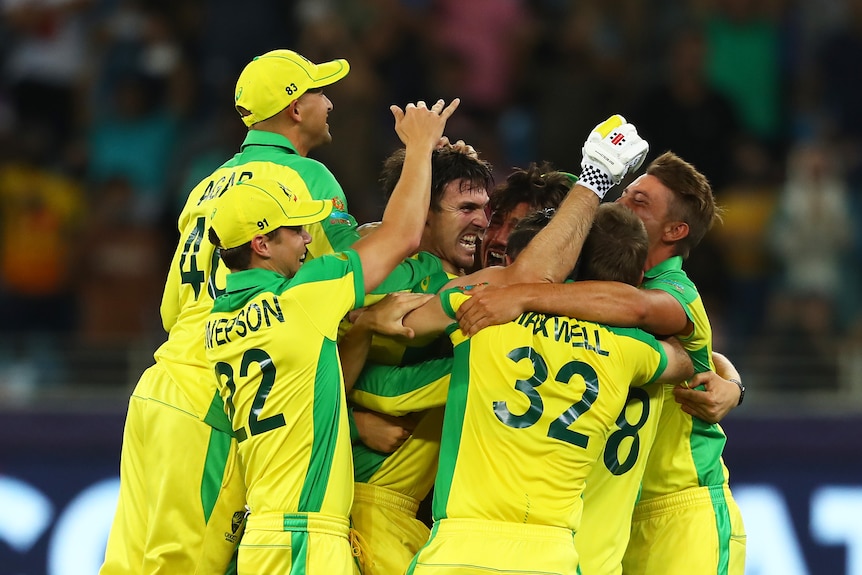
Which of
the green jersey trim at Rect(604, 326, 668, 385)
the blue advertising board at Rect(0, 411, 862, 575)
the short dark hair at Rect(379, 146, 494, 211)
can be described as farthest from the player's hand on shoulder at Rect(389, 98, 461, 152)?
the blue advertising board at Rect(0, 411, 862, 575)

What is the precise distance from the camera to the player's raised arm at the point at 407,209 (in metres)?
5.61

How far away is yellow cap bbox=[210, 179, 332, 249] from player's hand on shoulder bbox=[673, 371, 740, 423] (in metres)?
1.85

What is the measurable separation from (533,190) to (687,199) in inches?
27.2

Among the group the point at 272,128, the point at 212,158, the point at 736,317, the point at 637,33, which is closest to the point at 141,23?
the point at 212,158

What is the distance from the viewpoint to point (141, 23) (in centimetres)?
1274

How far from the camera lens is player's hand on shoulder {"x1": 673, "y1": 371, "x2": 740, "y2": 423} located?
6179 mm

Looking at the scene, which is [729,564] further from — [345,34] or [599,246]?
[345,34]

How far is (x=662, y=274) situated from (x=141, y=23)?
25.6ft

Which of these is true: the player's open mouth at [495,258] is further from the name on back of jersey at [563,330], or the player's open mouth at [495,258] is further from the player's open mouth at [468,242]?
the name on back of jersey at [563,330]

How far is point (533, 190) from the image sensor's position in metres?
6.39

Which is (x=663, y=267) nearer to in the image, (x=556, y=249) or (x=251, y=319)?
(x=556, y=249)

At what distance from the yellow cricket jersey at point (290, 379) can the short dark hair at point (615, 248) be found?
972 millimetres

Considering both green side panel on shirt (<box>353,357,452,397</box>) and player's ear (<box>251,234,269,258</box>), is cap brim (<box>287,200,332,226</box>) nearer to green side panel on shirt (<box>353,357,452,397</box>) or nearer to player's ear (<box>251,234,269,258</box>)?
player's ear (<box>251,234,269,258</box>)

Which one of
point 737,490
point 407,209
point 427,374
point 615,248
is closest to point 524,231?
point 615,248
